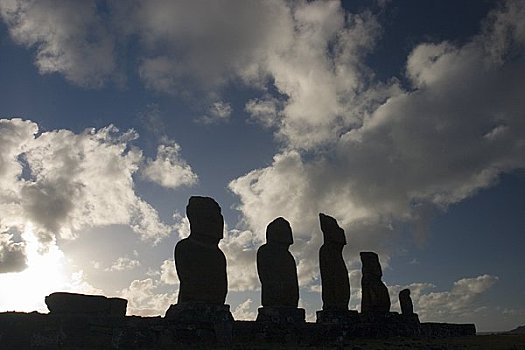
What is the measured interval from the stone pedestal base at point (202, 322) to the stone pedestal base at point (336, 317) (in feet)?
21.4

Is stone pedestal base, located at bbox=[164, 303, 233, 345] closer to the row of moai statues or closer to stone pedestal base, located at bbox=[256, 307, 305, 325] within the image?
the row of moai statues

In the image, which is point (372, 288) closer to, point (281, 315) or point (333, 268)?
point (333, 268)

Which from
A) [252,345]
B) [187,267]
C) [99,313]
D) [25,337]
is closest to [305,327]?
[252,345]

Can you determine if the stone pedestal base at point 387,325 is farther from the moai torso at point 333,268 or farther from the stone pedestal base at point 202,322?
the stone pedestal base at point 202,322

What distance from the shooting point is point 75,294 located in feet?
46.6

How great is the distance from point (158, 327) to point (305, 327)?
6857 millimetres

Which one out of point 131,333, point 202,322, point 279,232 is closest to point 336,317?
point 279,232

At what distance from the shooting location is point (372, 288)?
1030 inches

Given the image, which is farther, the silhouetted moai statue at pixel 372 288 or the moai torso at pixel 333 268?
the silhouetted moai statue at pixel 372 288

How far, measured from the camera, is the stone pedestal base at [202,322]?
52.0ft

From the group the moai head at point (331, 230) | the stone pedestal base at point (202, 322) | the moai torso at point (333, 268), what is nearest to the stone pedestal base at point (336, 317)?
the moai torso at point (333, 268)

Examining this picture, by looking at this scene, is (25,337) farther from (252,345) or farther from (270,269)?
(270,269)

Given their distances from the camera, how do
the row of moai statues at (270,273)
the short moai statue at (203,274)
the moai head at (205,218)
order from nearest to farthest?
the short moai statue at (203,274)
the row of moai statues at (270,273)
the moai head at (205,218)

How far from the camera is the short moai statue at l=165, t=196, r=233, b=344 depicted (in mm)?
16797
